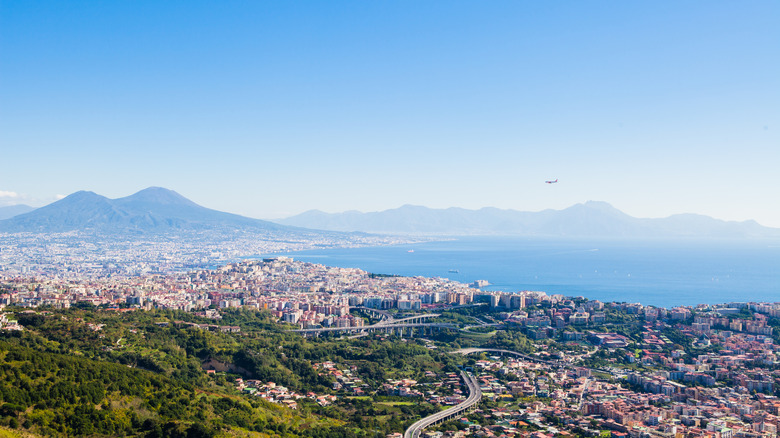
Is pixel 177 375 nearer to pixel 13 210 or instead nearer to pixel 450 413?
pixel 450 413

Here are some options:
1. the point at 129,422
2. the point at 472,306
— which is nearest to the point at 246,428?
the point at 129,422

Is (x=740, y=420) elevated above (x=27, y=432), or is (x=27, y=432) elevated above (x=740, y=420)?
(x=27, y=432)

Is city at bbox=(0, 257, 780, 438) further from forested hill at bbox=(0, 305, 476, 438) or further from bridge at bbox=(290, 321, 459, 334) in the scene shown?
forested hill at bbox=(0, 305, 476, 438)

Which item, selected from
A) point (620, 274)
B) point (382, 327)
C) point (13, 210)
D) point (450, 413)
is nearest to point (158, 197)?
point (13, 210)

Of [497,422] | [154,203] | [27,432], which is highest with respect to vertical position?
[154,203]

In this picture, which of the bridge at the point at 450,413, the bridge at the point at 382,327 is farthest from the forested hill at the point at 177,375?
the bridge at the point at 382,327

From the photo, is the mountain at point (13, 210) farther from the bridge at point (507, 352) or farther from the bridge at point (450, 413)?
the bridge at point (450, 413)

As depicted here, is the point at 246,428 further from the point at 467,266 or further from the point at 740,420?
the point at 467,266
